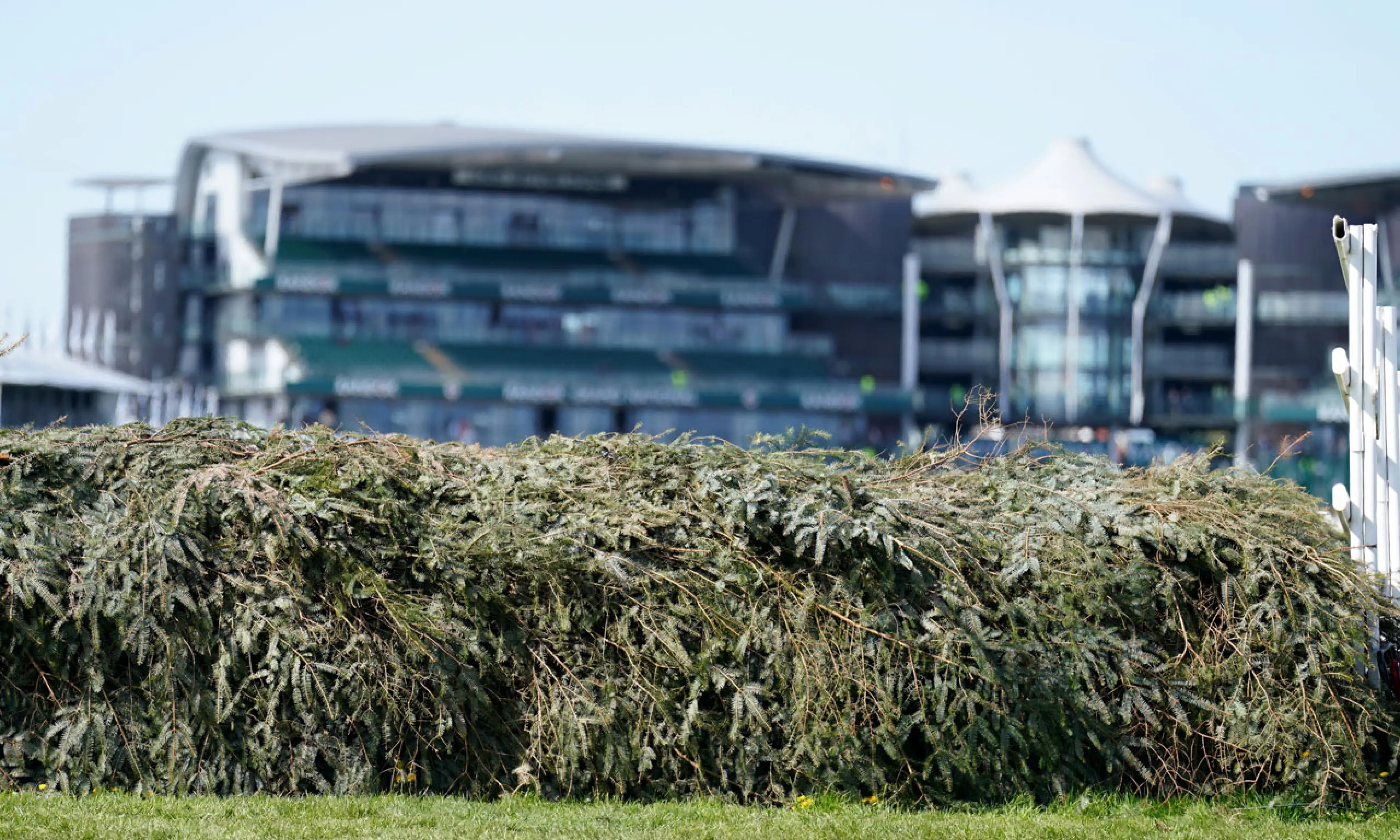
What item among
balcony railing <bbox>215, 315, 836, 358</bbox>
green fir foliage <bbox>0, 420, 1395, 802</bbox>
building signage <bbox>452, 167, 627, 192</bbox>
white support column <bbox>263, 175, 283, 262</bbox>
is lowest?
green fir foliage <bbox>0, 420, 1395, 802</bbox>

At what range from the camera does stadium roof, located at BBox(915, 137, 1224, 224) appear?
261 feet

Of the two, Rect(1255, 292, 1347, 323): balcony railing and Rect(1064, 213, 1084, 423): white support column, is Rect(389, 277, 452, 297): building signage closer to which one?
Rect(1064, 213, 1084, 423): white support column

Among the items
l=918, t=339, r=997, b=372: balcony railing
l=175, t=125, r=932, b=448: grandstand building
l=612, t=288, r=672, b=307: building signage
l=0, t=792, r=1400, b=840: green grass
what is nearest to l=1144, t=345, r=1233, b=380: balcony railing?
l=918, t=339, r=997, b=372: balcony railing

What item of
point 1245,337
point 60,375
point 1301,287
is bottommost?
point 60,375

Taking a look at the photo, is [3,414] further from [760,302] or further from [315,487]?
[315,487]

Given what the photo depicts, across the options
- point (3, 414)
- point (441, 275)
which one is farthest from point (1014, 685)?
point (441, 275)

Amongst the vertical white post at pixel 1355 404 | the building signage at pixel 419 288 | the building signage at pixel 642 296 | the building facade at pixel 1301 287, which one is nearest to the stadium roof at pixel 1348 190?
the building facade at pixel 1301 287

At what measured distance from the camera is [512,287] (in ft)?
237

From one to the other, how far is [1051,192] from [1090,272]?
4018mm

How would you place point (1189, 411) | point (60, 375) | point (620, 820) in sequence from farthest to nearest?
point (1189, 411)
point (60, 375)
point (620, 820)

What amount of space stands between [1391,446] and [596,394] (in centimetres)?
6209

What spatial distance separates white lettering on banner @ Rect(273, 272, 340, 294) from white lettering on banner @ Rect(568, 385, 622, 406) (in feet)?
33.7

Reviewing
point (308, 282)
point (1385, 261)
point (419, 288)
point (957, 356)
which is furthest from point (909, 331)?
point (308, 282)

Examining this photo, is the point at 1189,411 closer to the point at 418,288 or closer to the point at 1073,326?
the point at 1073,326
